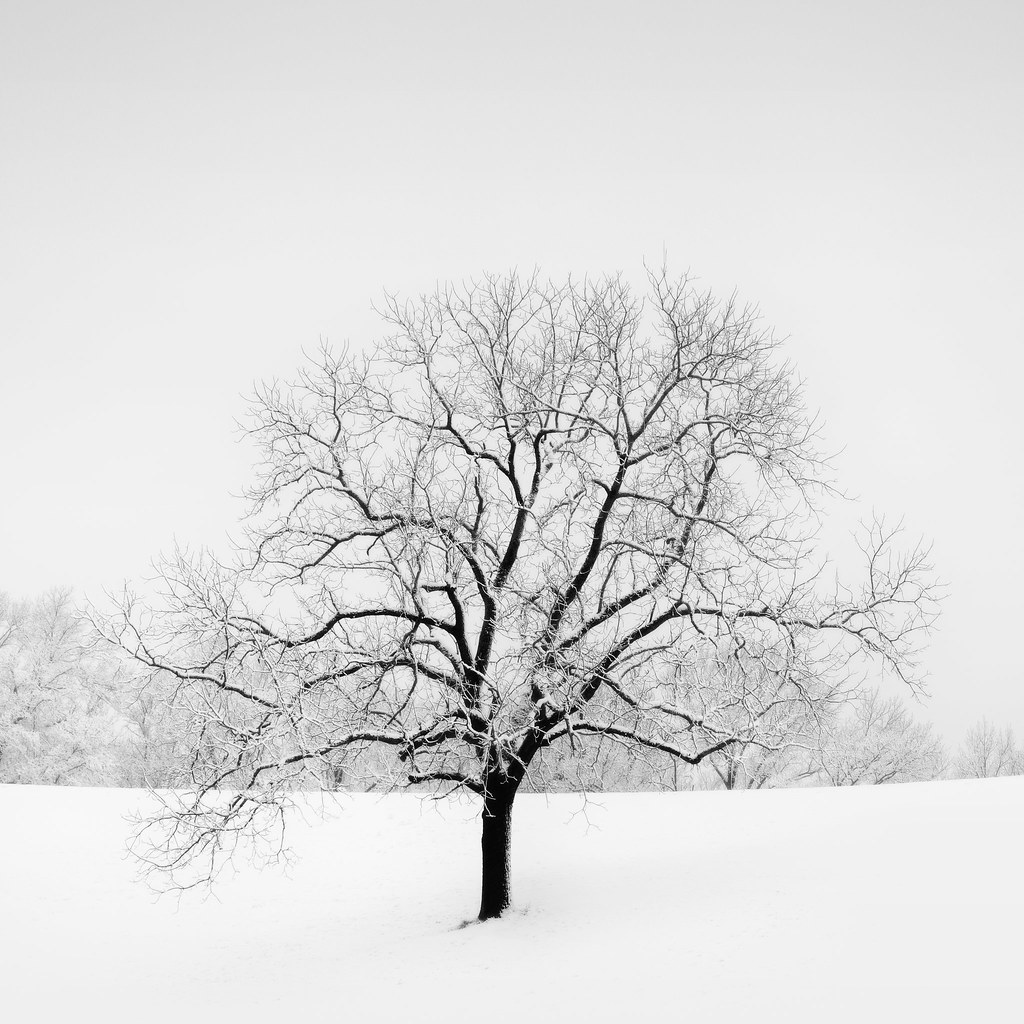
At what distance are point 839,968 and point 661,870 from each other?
602cm

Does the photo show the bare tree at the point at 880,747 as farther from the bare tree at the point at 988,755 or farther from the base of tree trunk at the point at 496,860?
the base of tree trunk at the point at 496,860

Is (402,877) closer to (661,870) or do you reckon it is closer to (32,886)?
(661,870)

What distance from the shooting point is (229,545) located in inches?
486

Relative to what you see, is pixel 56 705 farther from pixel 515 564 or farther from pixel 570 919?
pixel 570 919

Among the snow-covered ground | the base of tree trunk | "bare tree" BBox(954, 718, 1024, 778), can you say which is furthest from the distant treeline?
the base of tree trunk

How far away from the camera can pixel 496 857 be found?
12422 mm

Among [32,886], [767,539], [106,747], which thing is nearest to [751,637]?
[767,539]

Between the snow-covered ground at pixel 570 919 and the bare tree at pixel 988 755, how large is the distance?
28.8m

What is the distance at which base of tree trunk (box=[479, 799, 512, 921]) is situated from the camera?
12352mm

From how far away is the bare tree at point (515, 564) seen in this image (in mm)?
11172

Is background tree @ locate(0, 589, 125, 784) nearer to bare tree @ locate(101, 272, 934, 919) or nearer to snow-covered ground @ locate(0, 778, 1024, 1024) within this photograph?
snow-covered ground @ locate(0, 778, 1024, 1024)

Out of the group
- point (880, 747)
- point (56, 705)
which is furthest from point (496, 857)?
point (880, 747)

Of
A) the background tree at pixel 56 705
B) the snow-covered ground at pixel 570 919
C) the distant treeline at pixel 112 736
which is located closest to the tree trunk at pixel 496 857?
the snow-covered ground at pixel 570 919

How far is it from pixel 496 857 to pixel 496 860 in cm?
5
